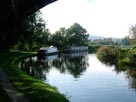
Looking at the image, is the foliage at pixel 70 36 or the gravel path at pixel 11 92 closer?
the gravel path at pixel 11 92

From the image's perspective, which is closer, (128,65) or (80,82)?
(80,82)

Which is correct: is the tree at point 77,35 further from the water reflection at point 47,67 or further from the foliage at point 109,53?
the water reflection at point 47,67

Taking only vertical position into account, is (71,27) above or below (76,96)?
above

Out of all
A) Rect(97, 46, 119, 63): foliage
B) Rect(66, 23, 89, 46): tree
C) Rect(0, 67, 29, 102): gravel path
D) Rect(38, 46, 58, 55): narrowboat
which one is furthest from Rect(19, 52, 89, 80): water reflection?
Rect(66, 23, 89, 46): tree

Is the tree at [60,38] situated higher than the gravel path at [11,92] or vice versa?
the tree at [60,38]

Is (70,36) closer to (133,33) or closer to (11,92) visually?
(133,33)

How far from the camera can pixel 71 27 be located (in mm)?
142250

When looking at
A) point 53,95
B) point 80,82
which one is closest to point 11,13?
point 53,95

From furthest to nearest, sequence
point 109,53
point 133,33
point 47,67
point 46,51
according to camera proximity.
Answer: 1. point 46,51
2. point 133,33
3. point 109,53
4. point 47,67

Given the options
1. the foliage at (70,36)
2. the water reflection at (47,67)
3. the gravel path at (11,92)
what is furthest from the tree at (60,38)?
the gravel path at (11,92)

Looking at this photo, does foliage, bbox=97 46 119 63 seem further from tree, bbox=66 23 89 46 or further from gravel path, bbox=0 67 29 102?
tree, bbox=66 23 89 46

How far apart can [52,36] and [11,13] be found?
102 meters

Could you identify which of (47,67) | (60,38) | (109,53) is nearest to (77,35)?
(60,38)

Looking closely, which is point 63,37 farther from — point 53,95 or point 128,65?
point 53,95
